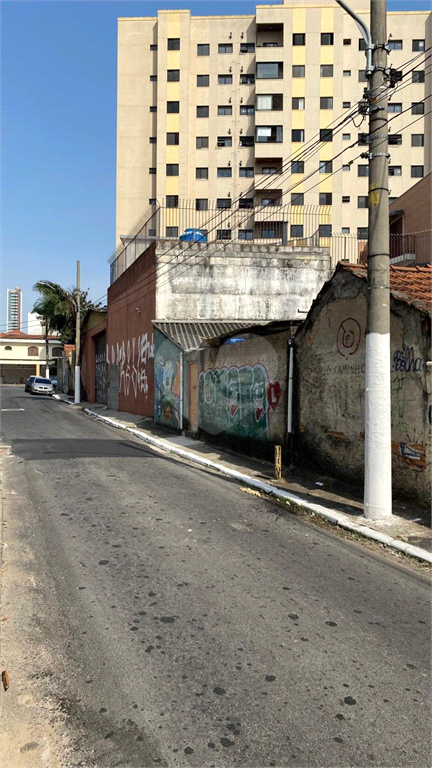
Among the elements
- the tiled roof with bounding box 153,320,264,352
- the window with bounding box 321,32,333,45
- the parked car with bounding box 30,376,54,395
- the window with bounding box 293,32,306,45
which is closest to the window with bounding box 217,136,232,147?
the window with bounding box 293,32,306,45

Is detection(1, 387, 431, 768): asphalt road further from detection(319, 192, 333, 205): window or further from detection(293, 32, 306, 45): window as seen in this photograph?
detection(293, 32, 306, 45): window

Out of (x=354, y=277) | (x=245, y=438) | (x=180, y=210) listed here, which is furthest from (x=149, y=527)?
(x=180, y=210)

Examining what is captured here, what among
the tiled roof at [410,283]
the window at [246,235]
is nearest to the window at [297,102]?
the window at [246,235]

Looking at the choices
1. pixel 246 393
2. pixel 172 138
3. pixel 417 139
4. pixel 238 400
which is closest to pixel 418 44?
pixel 417 139

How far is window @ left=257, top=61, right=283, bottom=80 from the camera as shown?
48.9 metres

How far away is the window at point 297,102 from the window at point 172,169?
11.5 meters

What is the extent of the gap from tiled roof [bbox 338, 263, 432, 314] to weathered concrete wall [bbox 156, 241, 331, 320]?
11.1 m

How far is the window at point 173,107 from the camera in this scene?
1996 inches

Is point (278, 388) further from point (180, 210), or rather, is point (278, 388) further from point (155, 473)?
point (180, 210)

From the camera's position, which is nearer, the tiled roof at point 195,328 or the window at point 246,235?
the tiled roof at point 195,328

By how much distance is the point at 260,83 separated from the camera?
4884 centimetres

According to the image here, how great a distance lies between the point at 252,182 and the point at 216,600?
49.5 m

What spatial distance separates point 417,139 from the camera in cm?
4875

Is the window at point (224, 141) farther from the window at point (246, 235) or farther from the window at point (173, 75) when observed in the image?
the window at point (246, 235)
